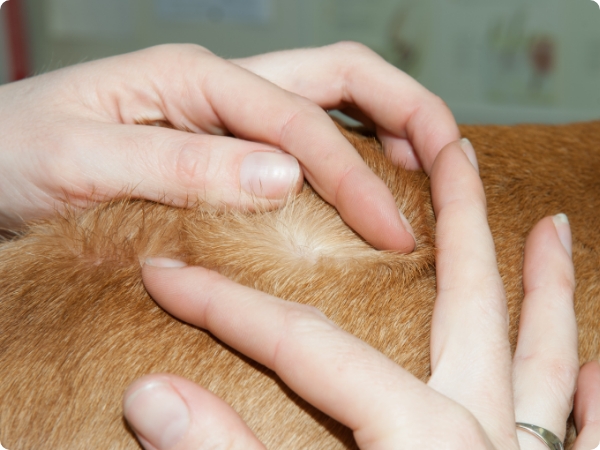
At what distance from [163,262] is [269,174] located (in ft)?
0.65

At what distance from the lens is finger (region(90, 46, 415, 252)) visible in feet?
2.53

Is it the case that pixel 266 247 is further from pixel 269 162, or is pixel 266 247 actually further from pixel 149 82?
pixel 149 82

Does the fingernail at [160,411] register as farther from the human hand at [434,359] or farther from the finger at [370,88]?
the finger at [370,88]

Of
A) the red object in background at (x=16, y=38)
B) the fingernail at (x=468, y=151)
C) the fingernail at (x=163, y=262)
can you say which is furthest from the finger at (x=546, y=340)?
the red object in background at (x=16, y=38)

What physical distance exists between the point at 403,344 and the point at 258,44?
2.91 m

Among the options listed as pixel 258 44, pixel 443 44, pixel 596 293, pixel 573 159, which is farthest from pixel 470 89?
pixel 596 293

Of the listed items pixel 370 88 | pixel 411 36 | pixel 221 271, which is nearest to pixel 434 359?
pixel 221 271

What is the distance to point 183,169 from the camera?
818mm

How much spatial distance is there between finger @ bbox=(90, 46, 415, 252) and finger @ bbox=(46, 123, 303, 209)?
0.03 m

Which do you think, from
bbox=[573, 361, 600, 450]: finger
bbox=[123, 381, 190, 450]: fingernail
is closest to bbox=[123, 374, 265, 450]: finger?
bbox=[123, 381, 190, 450]: fingernail

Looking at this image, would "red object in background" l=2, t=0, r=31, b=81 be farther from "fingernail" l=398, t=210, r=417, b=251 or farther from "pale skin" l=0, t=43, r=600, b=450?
"fingernail" l=398, t=210, r=417, b=251

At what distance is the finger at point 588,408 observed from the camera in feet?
2.41

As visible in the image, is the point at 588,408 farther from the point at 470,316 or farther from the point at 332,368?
the point at 332,368

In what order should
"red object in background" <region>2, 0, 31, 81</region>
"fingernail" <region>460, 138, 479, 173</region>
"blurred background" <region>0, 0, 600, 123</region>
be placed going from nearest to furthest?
"fingernail" <region>460, 138, 479, 173</region> < "blurred background" <region>0, 0, 600, 123</region> < "red object in background" <region>2, 0, 31, 81</region>
